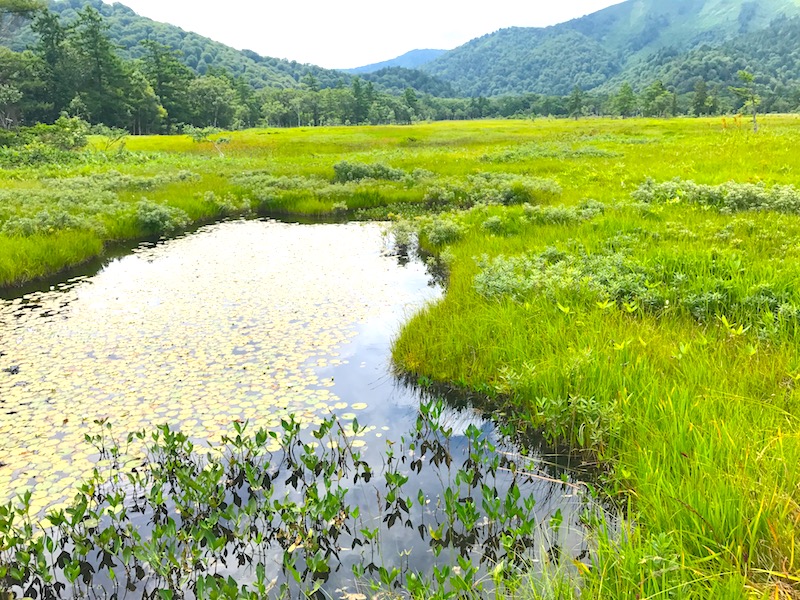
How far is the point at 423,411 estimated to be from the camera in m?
5.63

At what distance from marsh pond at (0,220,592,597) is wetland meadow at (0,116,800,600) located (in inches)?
1.3

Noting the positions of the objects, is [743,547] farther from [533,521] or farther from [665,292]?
[665,292]

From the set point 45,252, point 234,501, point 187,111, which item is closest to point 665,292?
point 234,501

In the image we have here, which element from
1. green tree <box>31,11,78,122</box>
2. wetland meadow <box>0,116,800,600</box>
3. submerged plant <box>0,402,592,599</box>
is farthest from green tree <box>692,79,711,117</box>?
submerged plant <box>0,402,592,599</box>

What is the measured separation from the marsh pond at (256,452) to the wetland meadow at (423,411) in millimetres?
34

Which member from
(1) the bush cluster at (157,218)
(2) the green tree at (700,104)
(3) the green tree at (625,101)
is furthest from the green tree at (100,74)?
(2) the green tree at (700,104)

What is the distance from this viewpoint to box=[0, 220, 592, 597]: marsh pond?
3947mm

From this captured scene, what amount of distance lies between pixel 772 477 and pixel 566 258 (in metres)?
6.21

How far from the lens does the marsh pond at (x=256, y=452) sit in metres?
3.95

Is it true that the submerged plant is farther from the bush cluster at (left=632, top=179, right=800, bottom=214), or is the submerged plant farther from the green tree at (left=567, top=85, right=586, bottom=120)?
the green tree at (left=567, top=85, right=586, bottom=120)

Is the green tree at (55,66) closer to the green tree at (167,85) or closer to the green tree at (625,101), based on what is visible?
the green tree at (167,85)

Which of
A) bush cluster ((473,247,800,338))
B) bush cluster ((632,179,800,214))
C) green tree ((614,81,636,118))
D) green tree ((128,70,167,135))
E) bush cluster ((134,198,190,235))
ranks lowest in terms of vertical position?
bush cluster ((473,247,800,338))

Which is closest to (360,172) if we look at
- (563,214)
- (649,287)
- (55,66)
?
(563,214)

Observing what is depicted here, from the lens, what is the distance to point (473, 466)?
5176mm
